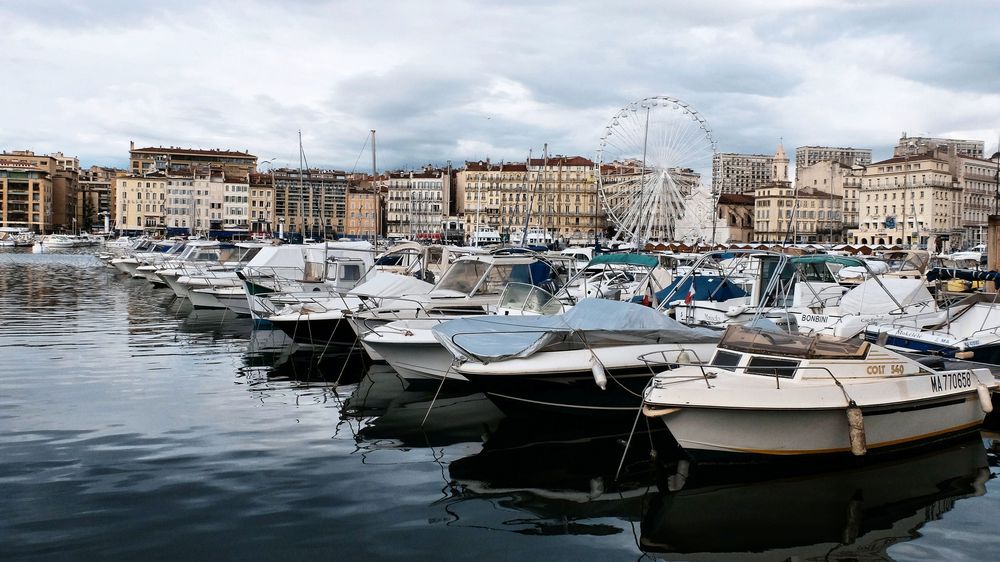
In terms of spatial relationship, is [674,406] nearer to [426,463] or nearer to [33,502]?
[426,463]

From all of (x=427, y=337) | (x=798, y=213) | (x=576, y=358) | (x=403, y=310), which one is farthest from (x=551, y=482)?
(x=798, y=213)

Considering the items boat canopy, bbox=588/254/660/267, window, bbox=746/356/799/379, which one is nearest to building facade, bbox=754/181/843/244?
boat canopy, bbox=588/254/660/267

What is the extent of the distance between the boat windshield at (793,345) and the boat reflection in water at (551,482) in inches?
80.1

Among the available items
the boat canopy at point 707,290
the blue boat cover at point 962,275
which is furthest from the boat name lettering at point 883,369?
the blue boat cover at point 962,275

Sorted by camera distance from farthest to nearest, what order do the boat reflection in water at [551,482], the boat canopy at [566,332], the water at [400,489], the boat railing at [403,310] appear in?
the boat railing at [403,310] → the boat canopy at [566,332] → the boat reflection in water at [551,482] → the water at [400,489]

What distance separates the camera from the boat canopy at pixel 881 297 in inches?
737

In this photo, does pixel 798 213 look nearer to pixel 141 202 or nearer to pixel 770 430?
pixel 141 202

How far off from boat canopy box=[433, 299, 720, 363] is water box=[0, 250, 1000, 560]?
4.28 ft

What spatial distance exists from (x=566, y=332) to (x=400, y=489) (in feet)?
12.9

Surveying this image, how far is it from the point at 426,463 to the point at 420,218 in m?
133

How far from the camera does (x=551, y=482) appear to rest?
34.9 ft

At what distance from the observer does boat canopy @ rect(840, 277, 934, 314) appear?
18.7 meters

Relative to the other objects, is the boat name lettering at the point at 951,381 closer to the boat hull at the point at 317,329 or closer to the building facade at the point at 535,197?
the boat hull at the point at 317,329

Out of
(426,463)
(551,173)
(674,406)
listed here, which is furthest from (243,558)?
(551,173)
